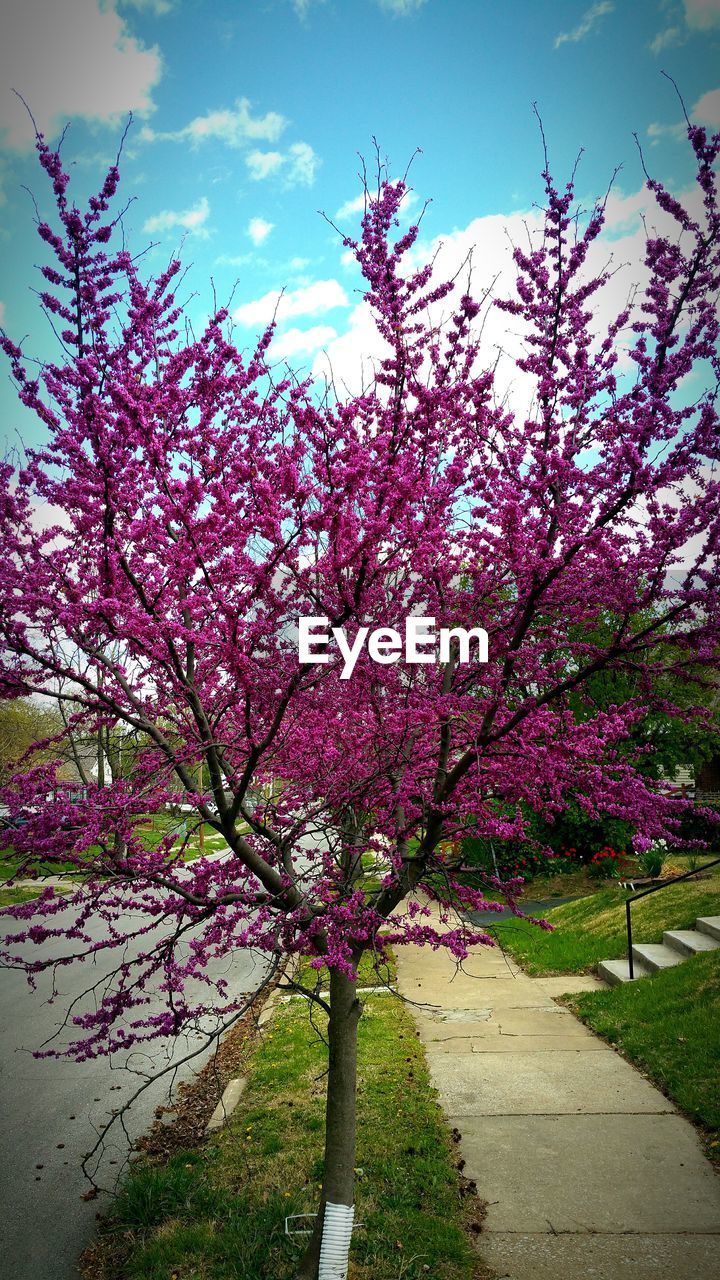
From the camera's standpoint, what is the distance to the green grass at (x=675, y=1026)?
5.56m

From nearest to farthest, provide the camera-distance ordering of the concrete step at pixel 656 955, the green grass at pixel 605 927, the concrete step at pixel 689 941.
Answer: the concrete step at pixel 689 941 → the concrete step at pixel 656 955 → the green grass at pixel 605 927

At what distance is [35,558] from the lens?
14.2 ft

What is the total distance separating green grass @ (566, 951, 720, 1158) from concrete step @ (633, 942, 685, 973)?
0.50 ft

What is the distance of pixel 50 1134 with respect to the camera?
6.37 m

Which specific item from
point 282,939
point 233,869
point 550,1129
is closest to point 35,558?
point 233,869

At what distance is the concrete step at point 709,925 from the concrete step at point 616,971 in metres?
0.79

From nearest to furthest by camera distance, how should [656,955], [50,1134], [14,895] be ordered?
[50,1134], [656,955], [14,895]

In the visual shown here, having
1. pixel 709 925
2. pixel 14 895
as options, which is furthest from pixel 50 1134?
pixel 14 895

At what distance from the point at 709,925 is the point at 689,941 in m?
0.29

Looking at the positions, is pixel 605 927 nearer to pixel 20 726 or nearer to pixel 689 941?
pixel 689 941

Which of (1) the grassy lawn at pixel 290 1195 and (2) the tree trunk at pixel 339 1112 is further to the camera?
(1) the grassy lawn at pixel 290 1195

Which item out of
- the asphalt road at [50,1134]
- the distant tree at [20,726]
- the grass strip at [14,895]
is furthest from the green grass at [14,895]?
the asphalt road at [50,1134]

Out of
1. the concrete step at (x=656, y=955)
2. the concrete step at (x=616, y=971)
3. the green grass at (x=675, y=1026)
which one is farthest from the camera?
the concrete step at (x=616, y=971)

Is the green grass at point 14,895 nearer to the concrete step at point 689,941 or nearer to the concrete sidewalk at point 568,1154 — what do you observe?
the concrete sidewalk at point 568,1154
